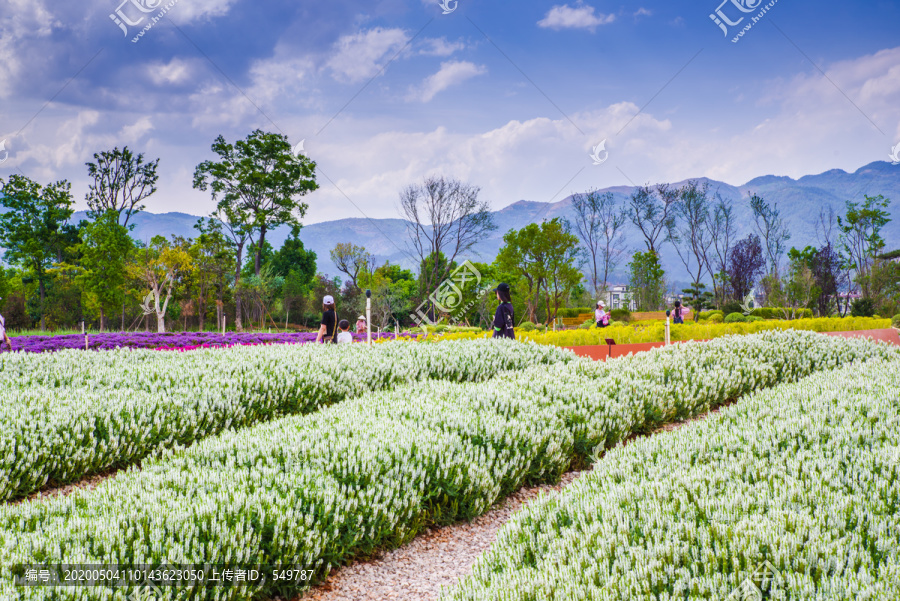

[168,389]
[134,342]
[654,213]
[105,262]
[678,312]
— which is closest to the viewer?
[168,389]

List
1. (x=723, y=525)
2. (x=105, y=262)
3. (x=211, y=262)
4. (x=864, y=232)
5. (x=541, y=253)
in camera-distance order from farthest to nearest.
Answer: (x=864, y=232) < (x=211, y=262) < (x=541, y=253) < (x=105, y=262) < (x=723, y=525)

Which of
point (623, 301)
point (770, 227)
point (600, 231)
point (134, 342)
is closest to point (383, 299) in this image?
point (623, 301)

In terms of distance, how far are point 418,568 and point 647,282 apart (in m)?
42.6

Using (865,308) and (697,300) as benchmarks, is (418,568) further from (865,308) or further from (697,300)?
Answer: (697,300)

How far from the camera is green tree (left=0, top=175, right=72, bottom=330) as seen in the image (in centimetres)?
3016

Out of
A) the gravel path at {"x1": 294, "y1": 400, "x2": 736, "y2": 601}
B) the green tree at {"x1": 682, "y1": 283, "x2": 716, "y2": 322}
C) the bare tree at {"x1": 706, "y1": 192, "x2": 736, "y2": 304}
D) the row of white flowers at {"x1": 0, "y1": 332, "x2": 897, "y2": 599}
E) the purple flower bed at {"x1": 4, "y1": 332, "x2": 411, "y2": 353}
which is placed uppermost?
the bare tree at {"x1": 706, "y1": 192, "x2": 736, "y2": 304}

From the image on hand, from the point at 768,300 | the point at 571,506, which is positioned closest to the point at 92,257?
the point at 571,506

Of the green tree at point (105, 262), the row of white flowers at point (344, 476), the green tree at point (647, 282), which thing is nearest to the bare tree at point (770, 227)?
the green tree at point (647, 282)

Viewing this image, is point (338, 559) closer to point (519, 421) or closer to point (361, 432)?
point (361, 432)

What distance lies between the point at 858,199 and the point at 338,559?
46849 mm

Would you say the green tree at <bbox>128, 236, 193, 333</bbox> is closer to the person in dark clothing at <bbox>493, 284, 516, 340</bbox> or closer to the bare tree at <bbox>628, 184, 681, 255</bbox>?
the person in dark clothing at <bbox>493, 284, 516, 340</bbox>

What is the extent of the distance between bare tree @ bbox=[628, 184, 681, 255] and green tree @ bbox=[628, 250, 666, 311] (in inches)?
81.6

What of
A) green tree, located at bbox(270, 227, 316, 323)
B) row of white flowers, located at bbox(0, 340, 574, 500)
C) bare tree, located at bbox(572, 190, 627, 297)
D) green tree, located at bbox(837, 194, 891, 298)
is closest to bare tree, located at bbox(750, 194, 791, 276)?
green tree, located at bbox(837, 194, 891, 298)

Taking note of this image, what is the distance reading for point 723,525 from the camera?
2484mm
